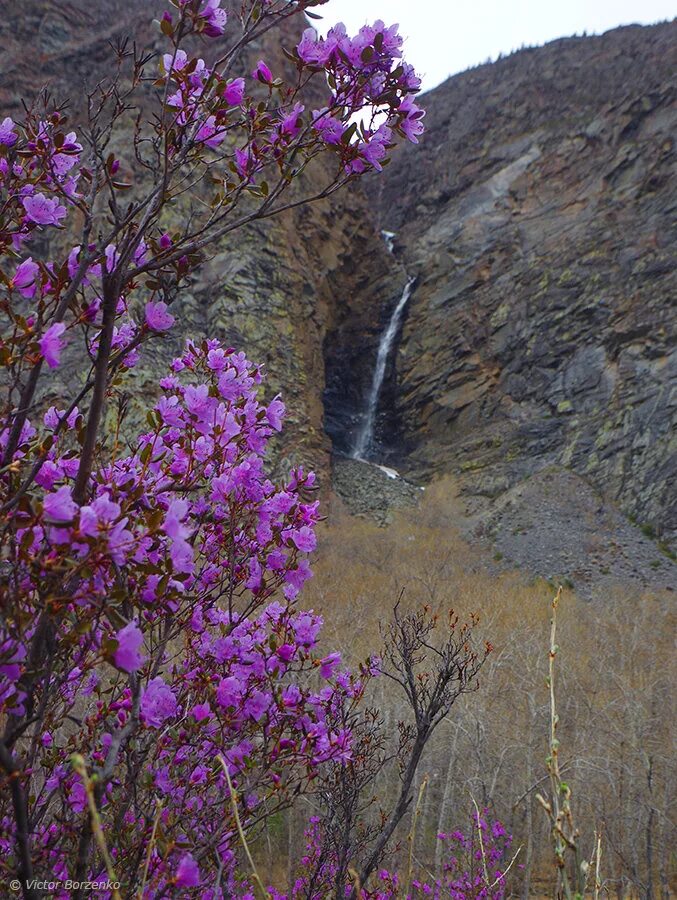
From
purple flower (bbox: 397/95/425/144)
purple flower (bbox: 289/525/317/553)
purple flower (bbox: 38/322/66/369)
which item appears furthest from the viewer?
purple flower (bbox: 289/525/317/553)

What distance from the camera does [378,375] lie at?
26359 mm

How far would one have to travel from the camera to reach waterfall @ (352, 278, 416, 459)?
25266mm

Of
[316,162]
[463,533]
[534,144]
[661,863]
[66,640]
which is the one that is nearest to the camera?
[66,640]

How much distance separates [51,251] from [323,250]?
9.61 meters

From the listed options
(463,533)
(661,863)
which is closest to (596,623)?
(661,863)

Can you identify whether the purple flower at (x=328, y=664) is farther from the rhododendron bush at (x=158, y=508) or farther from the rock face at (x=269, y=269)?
the rock face at (x=269, y=269)

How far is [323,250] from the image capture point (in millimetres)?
22922

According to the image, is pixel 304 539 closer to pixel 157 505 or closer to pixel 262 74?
pixel 157 505

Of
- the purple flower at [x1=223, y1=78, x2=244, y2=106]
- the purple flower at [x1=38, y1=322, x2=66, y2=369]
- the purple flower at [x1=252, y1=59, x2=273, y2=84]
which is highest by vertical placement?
the purple flower at [x1=252, y1=59, x2=273, y2=84]

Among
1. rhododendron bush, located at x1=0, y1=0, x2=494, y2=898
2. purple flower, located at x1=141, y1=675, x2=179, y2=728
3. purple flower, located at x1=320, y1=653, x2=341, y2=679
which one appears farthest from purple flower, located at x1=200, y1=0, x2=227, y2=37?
purple flower, located at x1=320, y1=653, x2=341, y2=679

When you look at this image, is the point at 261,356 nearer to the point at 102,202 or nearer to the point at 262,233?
the point at 262,233

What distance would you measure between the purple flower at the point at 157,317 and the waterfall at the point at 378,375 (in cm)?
2333

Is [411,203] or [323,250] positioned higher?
[411,203]

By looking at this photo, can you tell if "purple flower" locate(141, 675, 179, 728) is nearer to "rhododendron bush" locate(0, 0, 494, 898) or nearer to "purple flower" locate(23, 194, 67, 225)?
"rhododendron bush" locate(0, 0, 494, 898)
